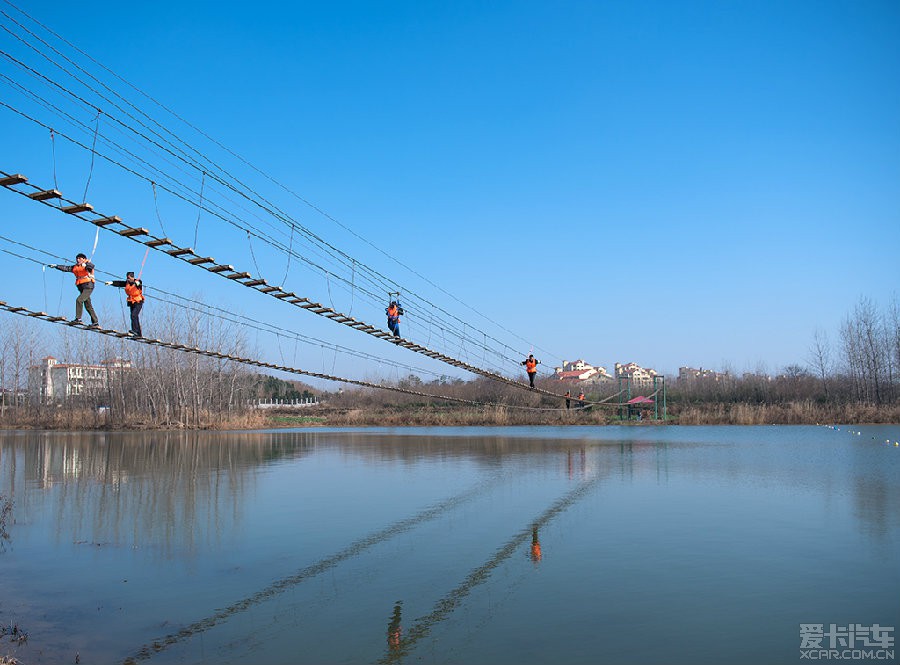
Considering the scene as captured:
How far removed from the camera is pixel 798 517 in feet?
47.7

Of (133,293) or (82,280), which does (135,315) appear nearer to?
(133,293)

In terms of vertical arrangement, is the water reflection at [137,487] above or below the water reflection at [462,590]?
above

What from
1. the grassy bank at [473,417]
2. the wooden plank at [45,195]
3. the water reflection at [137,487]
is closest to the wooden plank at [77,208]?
the wooden plank at [45,195]

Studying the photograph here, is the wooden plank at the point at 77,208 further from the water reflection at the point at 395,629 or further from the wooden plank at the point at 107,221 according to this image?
the water reflection at the point at 395,629

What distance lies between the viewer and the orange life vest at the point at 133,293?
443 inches

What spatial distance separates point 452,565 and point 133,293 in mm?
6608

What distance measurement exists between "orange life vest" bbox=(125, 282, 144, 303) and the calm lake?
4217 millimetres

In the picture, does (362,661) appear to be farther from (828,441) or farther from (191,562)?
(828,441)

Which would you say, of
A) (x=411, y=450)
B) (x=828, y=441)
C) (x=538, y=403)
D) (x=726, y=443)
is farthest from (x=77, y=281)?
(x=538, y=403)

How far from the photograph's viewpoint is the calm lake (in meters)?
7.91

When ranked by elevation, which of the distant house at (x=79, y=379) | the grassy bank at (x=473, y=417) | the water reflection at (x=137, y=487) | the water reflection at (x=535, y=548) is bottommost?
the water reflection at (x=535, y=548)

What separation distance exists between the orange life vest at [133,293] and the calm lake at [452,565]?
4217 millimetres

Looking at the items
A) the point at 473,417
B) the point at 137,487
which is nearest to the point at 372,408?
the point at 473,417

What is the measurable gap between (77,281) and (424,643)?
7.09 meters
